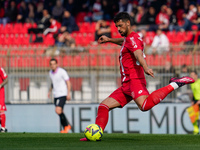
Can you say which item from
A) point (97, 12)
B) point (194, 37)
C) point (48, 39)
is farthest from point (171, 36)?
point (48, 39)

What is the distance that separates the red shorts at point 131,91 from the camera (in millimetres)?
8281

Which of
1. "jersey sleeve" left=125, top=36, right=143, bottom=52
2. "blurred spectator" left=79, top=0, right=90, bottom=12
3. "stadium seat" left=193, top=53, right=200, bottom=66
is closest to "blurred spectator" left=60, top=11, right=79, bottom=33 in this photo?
"blurred spectator" left=79, top=0, right=90, bottom=12

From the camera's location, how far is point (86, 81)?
52.5ft

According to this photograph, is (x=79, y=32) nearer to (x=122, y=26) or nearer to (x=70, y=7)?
(x=70, y=7)

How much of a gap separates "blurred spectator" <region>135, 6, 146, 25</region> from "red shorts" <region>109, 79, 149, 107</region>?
38.9 feet

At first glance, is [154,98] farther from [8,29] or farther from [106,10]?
[8,29]

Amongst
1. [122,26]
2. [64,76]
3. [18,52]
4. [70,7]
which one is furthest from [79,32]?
[122,26]

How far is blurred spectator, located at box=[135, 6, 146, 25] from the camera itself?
20.1 meters

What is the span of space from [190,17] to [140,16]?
78.7 inches

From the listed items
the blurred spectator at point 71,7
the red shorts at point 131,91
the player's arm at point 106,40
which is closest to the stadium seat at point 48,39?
the blurred spectator at point 71,7

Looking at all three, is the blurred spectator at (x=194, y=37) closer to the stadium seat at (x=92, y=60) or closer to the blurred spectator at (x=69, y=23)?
the stadium seat at (x=92, y=60)

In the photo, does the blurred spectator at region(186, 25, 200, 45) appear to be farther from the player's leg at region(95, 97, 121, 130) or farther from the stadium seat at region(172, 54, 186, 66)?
the player's leg at region(95, 97, 121, 130)

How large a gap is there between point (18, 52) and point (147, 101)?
28.3 ft

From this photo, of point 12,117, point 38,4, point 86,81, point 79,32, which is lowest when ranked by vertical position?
point 12,117
